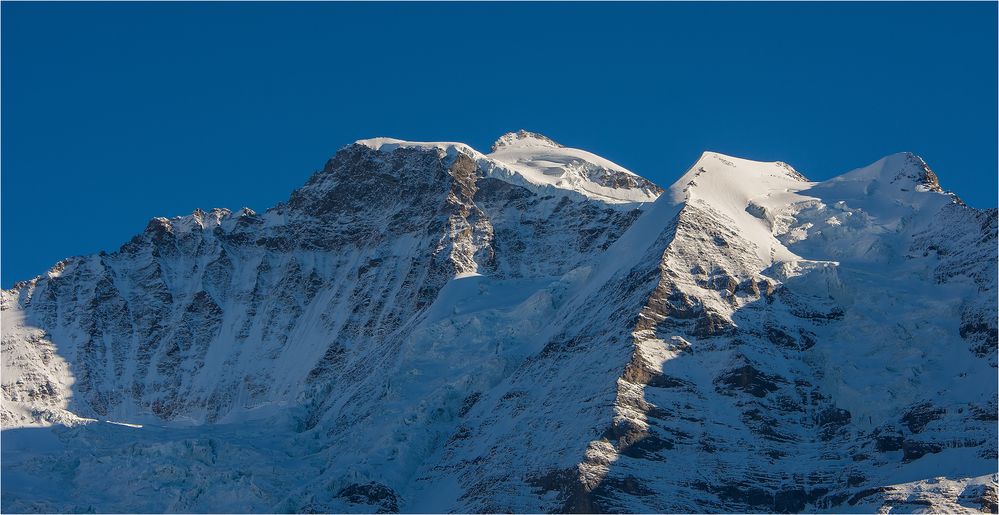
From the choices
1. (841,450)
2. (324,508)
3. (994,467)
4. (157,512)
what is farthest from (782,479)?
(157,512)

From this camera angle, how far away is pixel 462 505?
190 meters

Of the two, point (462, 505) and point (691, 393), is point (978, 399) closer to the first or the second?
point (691, 393)

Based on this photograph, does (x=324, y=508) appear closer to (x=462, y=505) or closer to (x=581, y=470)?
(x=462, y=505)

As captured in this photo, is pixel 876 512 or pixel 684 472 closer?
pixel 876 512

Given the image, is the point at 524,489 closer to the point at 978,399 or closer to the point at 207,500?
the point at 207,500

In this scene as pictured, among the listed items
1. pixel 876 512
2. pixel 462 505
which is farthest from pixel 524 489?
pixel 876 512

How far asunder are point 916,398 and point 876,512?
80.6 ft

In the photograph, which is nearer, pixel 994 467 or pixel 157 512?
pixel 994 467

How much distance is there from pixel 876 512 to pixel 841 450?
676 inches

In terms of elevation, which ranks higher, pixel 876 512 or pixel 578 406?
pixel 578 406

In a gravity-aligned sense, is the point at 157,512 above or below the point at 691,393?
below

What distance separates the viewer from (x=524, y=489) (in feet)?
618

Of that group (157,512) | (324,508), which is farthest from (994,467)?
(157,512)

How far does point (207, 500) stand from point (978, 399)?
242ft
